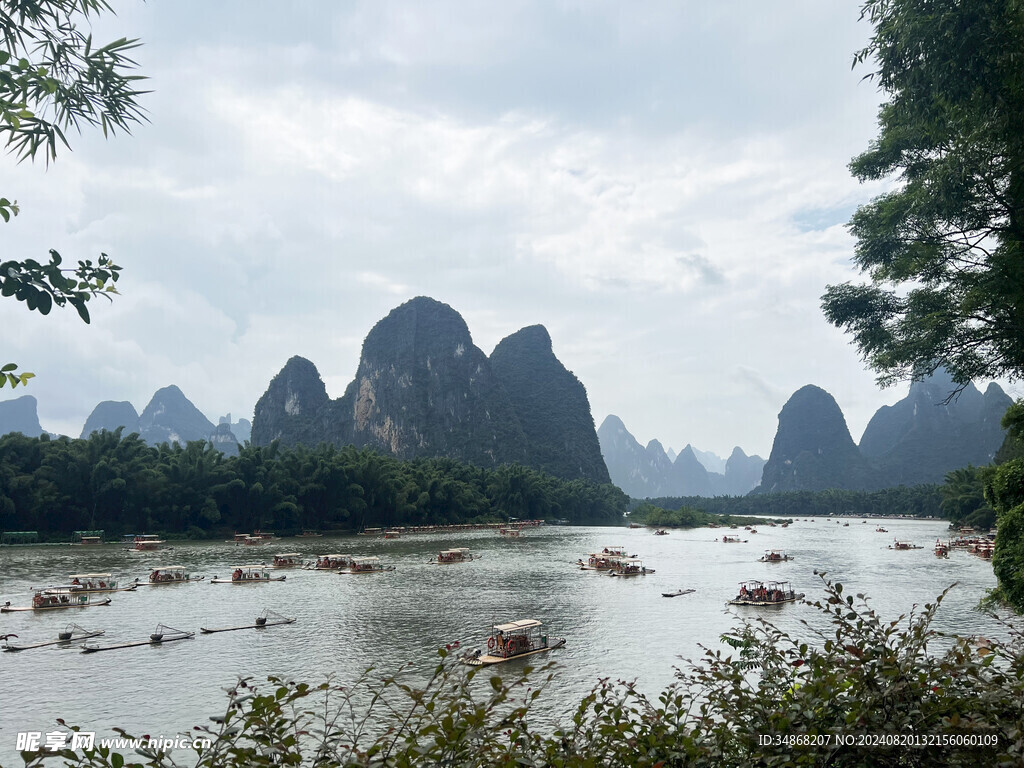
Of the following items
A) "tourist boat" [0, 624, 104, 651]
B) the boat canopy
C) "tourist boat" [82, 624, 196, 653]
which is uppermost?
the boat canopy

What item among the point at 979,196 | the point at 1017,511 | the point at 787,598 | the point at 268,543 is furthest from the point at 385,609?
the point at 268,543

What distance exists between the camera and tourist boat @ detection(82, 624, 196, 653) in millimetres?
21958

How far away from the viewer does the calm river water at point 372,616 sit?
17406 mm

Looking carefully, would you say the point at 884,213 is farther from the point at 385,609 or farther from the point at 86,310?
the point at 385,609

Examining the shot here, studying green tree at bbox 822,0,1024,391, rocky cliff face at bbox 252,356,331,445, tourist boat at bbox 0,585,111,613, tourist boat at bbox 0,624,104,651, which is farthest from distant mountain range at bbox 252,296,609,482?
green tree at bbox 822,0,1024,391

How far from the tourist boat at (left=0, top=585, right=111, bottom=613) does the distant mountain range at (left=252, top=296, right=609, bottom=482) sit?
12448 cm

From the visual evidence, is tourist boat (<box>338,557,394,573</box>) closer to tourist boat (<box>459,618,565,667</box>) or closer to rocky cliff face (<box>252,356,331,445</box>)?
tourist boat (<box>459,618,565,667</box>)

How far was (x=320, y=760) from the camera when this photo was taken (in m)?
3.71

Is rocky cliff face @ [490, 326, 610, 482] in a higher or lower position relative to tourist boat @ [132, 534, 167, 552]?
higher

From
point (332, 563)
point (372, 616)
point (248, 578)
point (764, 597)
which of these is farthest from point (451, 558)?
point (764, 597)

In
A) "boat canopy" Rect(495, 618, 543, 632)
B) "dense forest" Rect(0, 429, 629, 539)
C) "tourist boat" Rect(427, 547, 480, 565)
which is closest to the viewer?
"boat canopy" Rect(495, 618, 543, 632)

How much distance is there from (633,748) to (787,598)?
33838mm

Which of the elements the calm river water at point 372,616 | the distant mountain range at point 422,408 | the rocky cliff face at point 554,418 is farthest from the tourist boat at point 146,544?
the rocky cliff face at point 554,418

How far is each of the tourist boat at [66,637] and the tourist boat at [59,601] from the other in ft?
19.0
